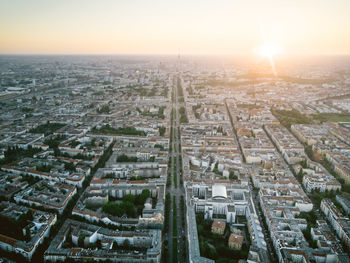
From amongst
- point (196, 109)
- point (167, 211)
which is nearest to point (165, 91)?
point (196, 109)

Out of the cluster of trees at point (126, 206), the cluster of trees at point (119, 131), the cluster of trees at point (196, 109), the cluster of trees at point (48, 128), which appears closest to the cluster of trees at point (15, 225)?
the cluster of trees at point (126, 206)

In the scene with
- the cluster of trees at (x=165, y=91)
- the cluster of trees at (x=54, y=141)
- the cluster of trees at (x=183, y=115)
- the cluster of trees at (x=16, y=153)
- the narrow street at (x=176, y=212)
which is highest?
the cluster of trees at (x=165, y=91)

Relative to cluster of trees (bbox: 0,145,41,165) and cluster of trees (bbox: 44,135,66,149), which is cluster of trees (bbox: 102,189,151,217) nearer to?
cluster of trees (bbox: 0,145,41,165)

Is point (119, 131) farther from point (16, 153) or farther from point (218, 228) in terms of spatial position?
point (218, 228)

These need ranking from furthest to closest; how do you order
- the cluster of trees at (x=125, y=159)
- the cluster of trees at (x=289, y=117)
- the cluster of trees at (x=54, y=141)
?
the cluster of trees at (x=289, y=117)
the cluster of trees at (x=54, y=141)
the cluster of trees at (x=125, y=159)

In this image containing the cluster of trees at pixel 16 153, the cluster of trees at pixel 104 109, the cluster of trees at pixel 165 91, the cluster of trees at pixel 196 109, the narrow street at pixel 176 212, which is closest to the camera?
the narrow street at pixel 176 212

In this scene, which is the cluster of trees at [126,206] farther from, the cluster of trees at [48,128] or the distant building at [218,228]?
the cluster of trees at [48,128]

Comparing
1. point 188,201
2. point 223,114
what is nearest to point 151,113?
point 223,114

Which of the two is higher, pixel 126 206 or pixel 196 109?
pixel 196 109

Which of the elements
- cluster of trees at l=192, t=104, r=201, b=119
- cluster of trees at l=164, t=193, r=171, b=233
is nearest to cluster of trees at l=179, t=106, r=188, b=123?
cluster of trees at l=192, t=104, r=201, b=119
